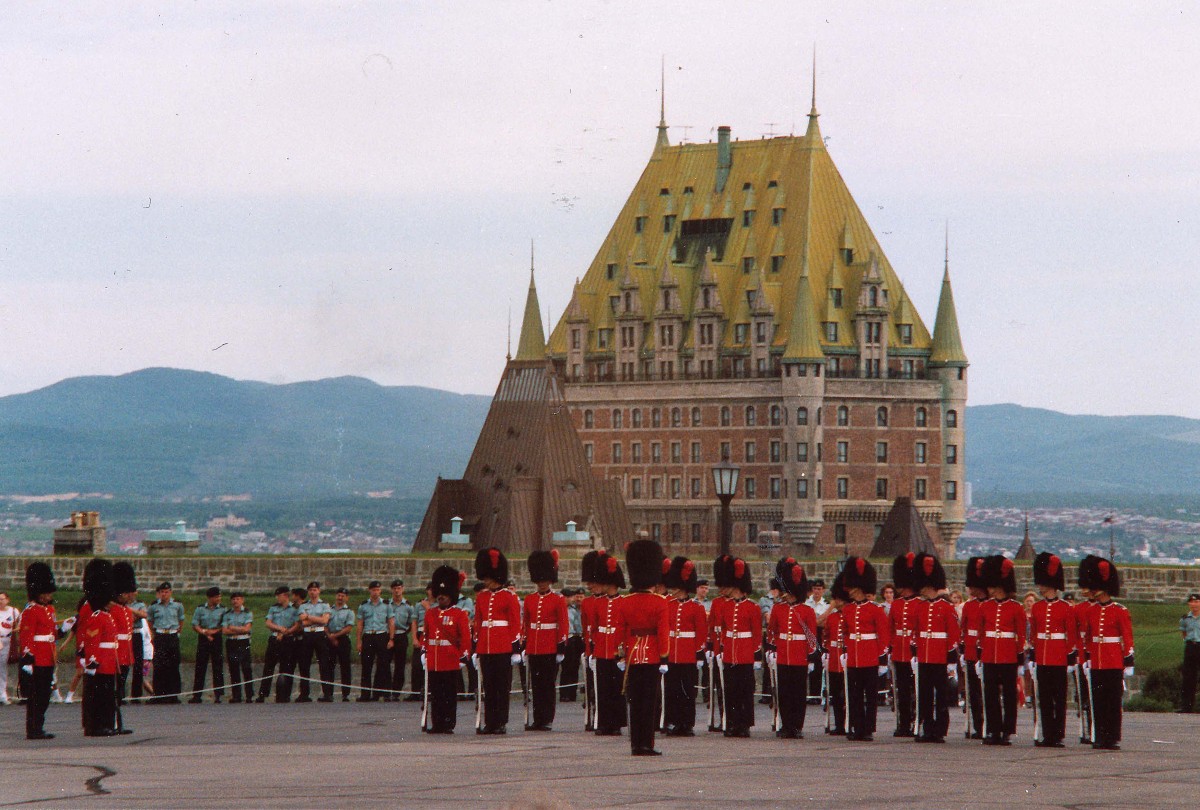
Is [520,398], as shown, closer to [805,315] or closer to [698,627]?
[698,627]

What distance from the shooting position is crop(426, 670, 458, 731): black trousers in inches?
1002

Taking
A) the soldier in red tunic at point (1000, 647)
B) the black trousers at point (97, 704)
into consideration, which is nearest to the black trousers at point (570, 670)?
the black trousers at point (97, 704)

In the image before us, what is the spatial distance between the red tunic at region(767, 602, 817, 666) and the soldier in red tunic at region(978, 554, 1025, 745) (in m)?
2.10

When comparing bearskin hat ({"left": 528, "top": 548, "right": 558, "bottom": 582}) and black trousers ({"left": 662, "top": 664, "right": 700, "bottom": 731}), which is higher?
bearskin hat ({"left": 528, "top": 548, "right": 558, "bottom": 582})

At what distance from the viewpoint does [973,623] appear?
24.6m

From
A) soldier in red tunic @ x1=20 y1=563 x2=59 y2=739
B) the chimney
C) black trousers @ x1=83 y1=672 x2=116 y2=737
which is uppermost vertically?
the chimney

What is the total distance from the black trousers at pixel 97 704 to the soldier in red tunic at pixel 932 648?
8871 millimetres

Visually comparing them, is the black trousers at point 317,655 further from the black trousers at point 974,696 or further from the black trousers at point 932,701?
the black trousers at point 932,701

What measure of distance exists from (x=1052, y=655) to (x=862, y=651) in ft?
6.69

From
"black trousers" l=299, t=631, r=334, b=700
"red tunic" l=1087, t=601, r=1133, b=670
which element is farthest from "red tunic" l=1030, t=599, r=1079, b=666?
"black trousers" l=299, t=631, r=334, b=700

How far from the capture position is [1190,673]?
107ft

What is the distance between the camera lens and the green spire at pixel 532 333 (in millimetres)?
130125

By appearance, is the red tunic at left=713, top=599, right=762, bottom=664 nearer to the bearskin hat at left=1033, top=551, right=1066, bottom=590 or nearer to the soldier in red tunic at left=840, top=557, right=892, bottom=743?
the soldier in red tunic at left=840, top=557, right=892, bottom=743

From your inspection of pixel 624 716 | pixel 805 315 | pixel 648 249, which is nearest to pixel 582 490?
pixel 624 716
